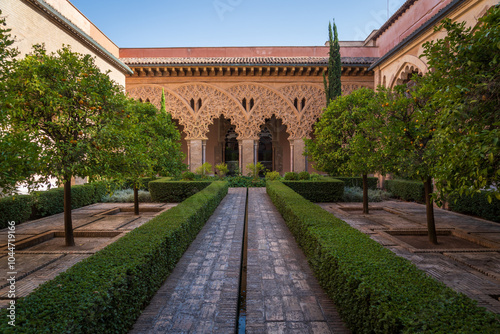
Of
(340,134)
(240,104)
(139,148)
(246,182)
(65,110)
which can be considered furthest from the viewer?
(240,104)

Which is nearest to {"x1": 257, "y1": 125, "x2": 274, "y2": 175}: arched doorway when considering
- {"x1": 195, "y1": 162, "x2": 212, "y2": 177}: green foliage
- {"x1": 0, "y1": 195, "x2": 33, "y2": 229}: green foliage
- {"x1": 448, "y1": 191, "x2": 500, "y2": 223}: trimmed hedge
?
{"x1": 195, "y1": 162, "x2": 212, "y2": 177}: green foliage

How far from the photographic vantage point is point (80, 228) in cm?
685

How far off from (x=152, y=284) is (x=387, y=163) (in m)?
5.06

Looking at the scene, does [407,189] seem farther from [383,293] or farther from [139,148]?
[383,293]

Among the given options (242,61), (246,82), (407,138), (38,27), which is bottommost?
(407,138)

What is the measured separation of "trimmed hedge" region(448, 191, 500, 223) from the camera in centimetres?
720

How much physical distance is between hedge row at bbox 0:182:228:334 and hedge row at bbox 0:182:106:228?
122 inches

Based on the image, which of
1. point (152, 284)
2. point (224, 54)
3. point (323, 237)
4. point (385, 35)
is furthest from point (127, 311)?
point (385, 35)

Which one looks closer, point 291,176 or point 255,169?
point 291,176

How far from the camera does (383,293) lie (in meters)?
2.16

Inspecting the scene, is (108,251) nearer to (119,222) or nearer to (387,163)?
(119,222)

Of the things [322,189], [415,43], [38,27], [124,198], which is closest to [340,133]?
[322,189]

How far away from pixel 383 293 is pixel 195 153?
1550 cm

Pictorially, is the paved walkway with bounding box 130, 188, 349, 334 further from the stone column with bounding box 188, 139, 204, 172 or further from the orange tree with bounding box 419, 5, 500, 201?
the stone column with bounding box 188, 139, 204, 172
